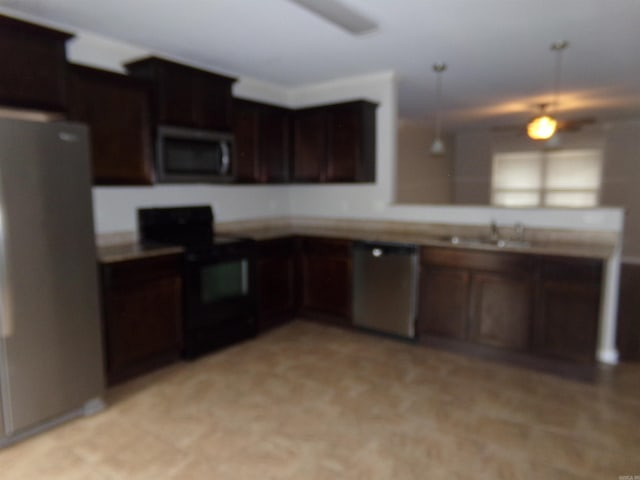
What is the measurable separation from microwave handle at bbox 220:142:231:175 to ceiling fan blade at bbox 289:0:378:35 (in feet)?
5.33

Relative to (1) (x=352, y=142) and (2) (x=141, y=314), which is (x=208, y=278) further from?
(1) (x=352, y=142)

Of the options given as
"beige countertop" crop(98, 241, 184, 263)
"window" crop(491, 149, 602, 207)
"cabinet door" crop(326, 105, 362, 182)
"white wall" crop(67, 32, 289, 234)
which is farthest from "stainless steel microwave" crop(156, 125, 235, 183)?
"window" crop(491, 149, 602, 207)

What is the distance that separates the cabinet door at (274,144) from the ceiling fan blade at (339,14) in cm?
189

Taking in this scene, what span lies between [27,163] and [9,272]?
57 cm

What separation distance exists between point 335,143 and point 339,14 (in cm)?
200

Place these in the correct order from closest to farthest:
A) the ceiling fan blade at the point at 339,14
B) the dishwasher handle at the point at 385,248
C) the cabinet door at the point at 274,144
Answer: the ceiling fan blade at the point at 339,14 → the dishwasher handle at the point at 385,248 → the cabinet door at the point at 274,144

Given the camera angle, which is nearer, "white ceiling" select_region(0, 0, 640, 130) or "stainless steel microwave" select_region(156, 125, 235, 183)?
"white ceiling" select_region(0, 0, 640, 130)

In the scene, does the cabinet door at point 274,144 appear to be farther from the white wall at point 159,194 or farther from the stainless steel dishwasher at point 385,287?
the stainless steel dishwasher at point 385,287

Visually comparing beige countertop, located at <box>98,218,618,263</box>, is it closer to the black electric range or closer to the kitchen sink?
the kitchen sink

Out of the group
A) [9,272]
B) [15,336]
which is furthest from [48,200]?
[15,336]

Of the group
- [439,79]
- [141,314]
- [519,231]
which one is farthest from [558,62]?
[141,314]

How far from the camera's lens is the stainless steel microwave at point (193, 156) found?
3.41m

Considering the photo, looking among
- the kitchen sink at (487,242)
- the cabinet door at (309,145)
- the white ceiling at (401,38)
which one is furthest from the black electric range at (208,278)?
the kitchen sink at (487,242)

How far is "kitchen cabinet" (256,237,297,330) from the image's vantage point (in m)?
4.09
